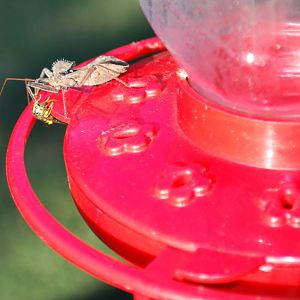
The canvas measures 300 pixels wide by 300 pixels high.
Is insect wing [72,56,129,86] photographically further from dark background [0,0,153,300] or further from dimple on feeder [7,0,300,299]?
dark background [0,0,153,300]

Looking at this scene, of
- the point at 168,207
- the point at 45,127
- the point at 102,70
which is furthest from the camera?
the point at 45,127

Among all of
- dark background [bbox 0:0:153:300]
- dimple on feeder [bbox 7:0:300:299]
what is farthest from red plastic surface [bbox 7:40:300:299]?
dark background [bbox 0:0:153:300]

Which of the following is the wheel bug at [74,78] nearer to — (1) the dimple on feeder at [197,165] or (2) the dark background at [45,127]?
(1) the dimple on feeder at [197,165]

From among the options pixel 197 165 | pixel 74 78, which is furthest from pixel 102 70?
pixel 197 165

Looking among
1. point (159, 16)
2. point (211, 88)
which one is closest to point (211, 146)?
point (211, 88)

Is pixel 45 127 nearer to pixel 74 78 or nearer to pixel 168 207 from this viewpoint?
pixel 74 78

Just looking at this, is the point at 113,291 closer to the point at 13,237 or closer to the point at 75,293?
the point at 75,293
